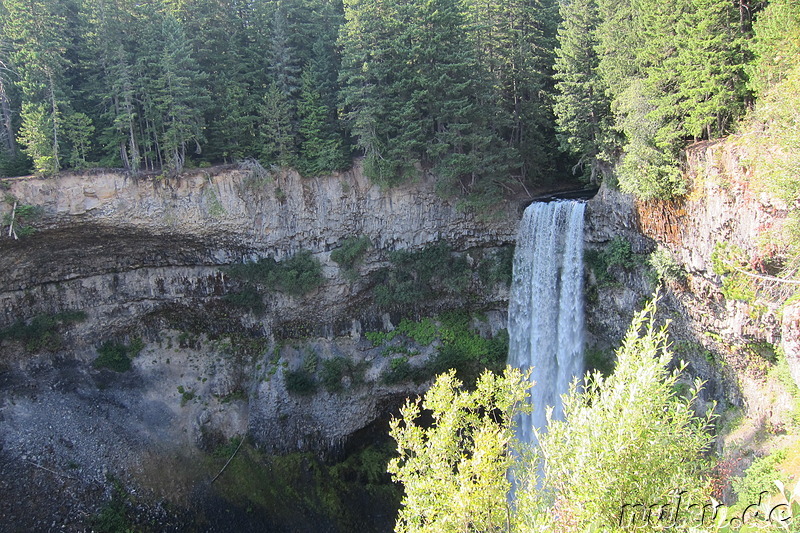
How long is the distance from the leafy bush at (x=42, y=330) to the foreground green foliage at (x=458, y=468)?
77.9ft

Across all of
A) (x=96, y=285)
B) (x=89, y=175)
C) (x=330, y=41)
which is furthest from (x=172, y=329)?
(x=330, y=41)

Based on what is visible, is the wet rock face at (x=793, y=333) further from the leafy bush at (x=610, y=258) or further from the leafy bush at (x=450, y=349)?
the leafy bush at (x=450, y=349)

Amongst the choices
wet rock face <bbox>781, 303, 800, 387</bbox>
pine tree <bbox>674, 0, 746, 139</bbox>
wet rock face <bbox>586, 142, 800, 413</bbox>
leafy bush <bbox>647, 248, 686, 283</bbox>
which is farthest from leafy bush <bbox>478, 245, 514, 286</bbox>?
wet rock face <bbox>781, 303, 800, 387</bbox>

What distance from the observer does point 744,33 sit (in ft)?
56.7

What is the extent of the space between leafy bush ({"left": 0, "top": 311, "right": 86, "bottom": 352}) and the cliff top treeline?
7.47 metres

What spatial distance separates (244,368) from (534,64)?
22619 millimetres

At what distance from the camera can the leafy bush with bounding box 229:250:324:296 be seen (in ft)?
85.7

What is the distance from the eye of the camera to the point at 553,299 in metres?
23.4

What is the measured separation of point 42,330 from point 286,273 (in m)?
12.5

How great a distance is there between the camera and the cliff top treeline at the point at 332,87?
74.7 ft

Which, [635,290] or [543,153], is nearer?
[635,290]

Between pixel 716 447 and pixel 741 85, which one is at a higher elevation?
pixel 741 85

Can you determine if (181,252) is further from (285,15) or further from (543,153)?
(543,153)

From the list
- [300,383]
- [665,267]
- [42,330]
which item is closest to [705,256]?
[665,267]
